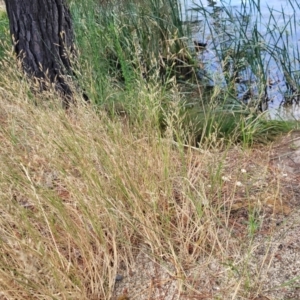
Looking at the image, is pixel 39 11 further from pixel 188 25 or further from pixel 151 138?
pixel 188 25

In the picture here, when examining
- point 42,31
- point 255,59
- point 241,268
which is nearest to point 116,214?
point 241,268

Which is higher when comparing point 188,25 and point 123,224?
point 188,25

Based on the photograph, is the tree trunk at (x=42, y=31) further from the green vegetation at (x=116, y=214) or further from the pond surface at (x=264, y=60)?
the pond surface at (x=264, y=60)

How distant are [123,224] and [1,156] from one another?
528 mm

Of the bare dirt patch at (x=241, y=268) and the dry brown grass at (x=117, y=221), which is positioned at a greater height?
the dry brown grass at (x=117, y=221)

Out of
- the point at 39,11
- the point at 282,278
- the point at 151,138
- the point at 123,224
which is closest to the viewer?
the point at 282,278

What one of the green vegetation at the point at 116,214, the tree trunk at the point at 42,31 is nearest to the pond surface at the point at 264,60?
the tree trunk at the point at 42,31

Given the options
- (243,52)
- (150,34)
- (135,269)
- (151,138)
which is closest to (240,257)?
(135,269)

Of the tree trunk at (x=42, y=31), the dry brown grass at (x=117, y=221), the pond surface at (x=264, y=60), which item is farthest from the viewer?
the pond surface at (x=264, y=60)

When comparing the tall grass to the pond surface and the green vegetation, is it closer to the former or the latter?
the pond surface

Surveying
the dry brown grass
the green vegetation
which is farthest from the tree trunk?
the dry brown grass

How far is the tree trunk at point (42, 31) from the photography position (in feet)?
8.66

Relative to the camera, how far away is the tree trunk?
2641 millimetres

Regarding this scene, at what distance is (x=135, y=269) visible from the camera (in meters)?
1.46
